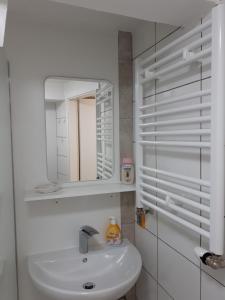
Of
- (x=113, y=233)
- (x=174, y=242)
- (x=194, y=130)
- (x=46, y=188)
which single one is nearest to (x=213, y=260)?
(x=174, y=242)

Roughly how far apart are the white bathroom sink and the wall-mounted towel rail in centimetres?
36

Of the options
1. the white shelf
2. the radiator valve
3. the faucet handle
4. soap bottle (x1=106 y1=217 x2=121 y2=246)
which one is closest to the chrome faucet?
the faucet handle

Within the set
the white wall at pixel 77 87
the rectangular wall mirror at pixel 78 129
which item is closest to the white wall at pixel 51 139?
the rectangular wall mirror at pixel 78 129

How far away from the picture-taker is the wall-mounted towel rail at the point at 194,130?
0.85 meters

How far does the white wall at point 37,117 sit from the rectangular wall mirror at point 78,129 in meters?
0.05

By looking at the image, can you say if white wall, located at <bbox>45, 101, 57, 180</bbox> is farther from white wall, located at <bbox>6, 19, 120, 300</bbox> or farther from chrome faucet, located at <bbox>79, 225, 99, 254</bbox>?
chrome faucet, located at <bbox>79, 225, 99, 254</bbox>

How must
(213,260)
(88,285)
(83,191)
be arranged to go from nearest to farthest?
(213,260), (88,285), (83,191)

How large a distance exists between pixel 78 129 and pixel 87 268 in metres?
0.86

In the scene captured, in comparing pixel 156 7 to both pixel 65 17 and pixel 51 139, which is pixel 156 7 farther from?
pixel 51 139

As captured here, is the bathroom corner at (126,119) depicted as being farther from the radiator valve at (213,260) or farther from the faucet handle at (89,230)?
the radiator valve at (213,260)

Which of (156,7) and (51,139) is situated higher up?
(156,7)

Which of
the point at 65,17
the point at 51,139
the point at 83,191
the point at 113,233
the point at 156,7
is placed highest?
the point at 65,17

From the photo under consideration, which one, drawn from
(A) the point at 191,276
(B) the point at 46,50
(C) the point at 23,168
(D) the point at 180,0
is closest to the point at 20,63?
(B) the point at 46,50

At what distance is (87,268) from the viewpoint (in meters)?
1.52
